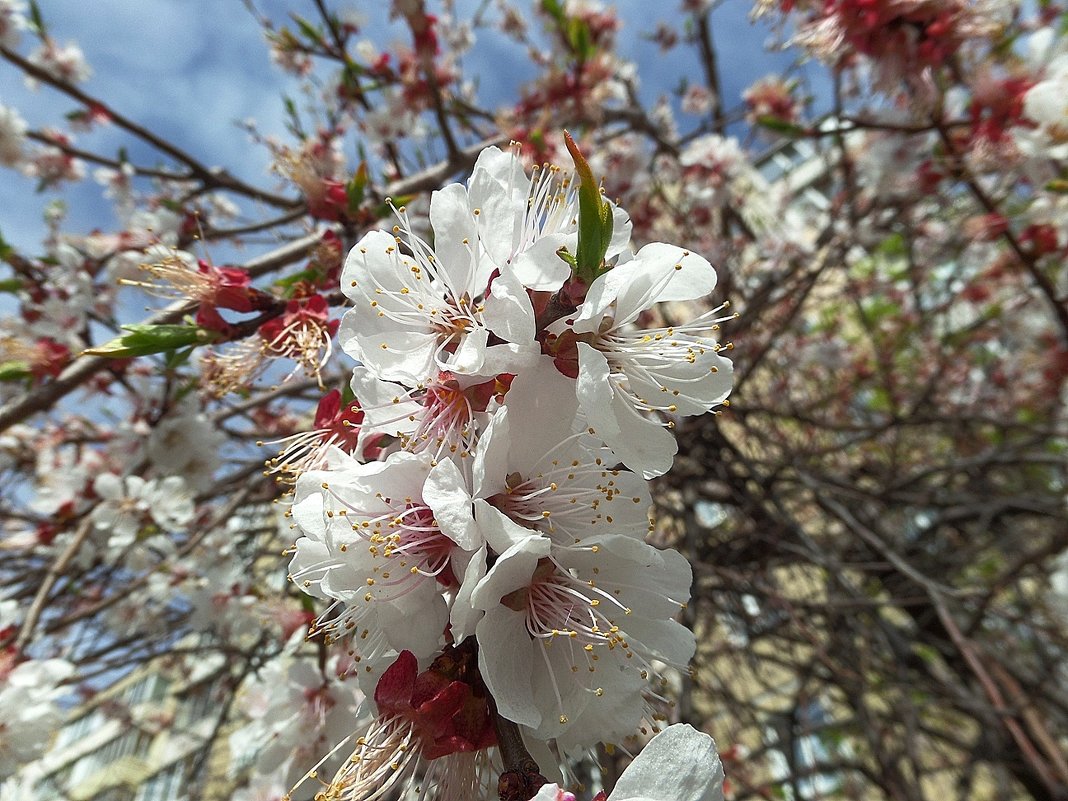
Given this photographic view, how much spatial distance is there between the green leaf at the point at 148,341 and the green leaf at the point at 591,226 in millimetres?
730

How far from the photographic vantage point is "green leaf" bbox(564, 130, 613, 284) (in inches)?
31.0

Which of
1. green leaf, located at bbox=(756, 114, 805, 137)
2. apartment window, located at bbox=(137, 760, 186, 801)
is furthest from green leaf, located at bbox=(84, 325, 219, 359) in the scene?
apartment window, located at bbox=(137, 760, 186, 801)

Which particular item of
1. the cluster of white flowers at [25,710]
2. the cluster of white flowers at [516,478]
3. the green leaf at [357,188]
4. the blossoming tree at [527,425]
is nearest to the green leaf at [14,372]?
the blossoming tree at [527,425]

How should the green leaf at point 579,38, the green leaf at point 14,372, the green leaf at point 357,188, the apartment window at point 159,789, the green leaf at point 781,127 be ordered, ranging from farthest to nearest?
the apartment window at point 159,789 < the green leaf at point 579,38 < the green leaf at point 781,127 < the green leaf at point 14,372 < the green leaf at point 357,188

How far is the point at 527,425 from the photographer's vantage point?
870mm

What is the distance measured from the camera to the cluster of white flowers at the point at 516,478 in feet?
2.64

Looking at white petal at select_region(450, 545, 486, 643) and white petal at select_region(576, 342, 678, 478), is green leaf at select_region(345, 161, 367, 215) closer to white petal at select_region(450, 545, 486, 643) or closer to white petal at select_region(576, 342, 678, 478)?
white petal at select_region(576, 342, 678, 478)

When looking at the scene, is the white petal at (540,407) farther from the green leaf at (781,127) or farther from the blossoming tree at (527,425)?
the green leaf at (781,127)

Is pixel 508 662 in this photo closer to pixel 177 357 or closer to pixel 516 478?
pixel 516 478

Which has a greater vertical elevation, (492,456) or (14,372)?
(14,372)

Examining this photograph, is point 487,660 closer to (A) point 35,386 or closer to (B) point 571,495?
(B) point 571,495

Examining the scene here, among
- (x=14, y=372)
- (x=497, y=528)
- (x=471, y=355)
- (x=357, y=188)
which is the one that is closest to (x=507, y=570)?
(x=497, y=528)

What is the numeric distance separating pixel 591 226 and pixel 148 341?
798 millimetres

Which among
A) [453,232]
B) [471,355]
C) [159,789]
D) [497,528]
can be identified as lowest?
[159,789]
